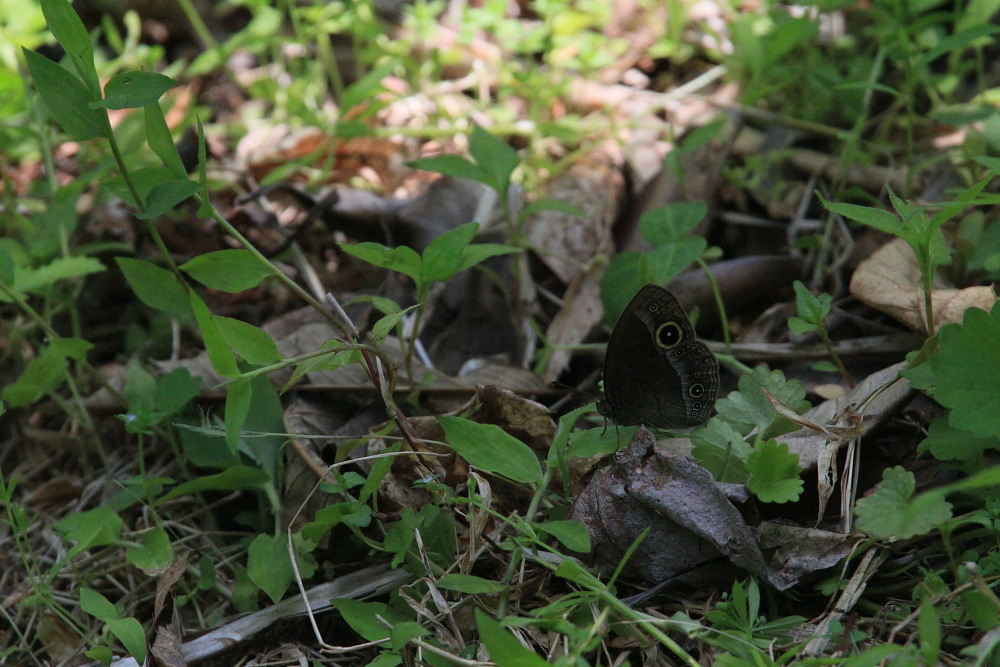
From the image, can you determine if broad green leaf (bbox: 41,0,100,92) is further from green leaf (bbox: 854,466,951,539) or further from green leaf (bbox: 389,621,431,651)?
green leaf (bbox: 854,466,951,539)

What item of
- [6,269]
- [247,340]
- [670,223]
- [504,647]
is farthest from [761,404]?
[6,269]

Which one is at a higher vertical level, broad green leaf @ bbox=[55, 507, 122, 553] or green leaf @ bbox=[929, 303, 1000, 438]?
green leaf @ bbox=[929, 303, 1000, 438]

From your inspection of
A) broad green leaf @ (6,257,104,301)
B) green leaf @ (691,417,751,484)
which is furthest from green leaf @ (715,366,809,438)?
broad green leaf @ (6,257,104,301)

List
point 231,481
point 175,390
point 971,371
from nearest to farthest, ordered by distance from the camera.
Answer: point 971,371, point 231,481, point 175,390

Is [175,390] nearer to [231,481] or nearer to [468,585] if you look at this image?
[231,481]

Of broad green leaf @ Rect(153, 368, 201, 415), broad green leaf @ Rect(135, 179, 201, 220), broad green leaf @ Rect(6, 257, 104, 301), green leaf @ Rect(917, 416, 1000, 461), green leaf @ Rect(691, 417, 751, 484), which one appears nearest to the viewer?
green leaf @ Rect(917, 416, 1000, 461)

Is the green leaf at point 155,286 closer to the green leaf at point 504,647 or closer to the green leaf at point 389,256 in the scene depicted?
the green leaf at point 389,256
